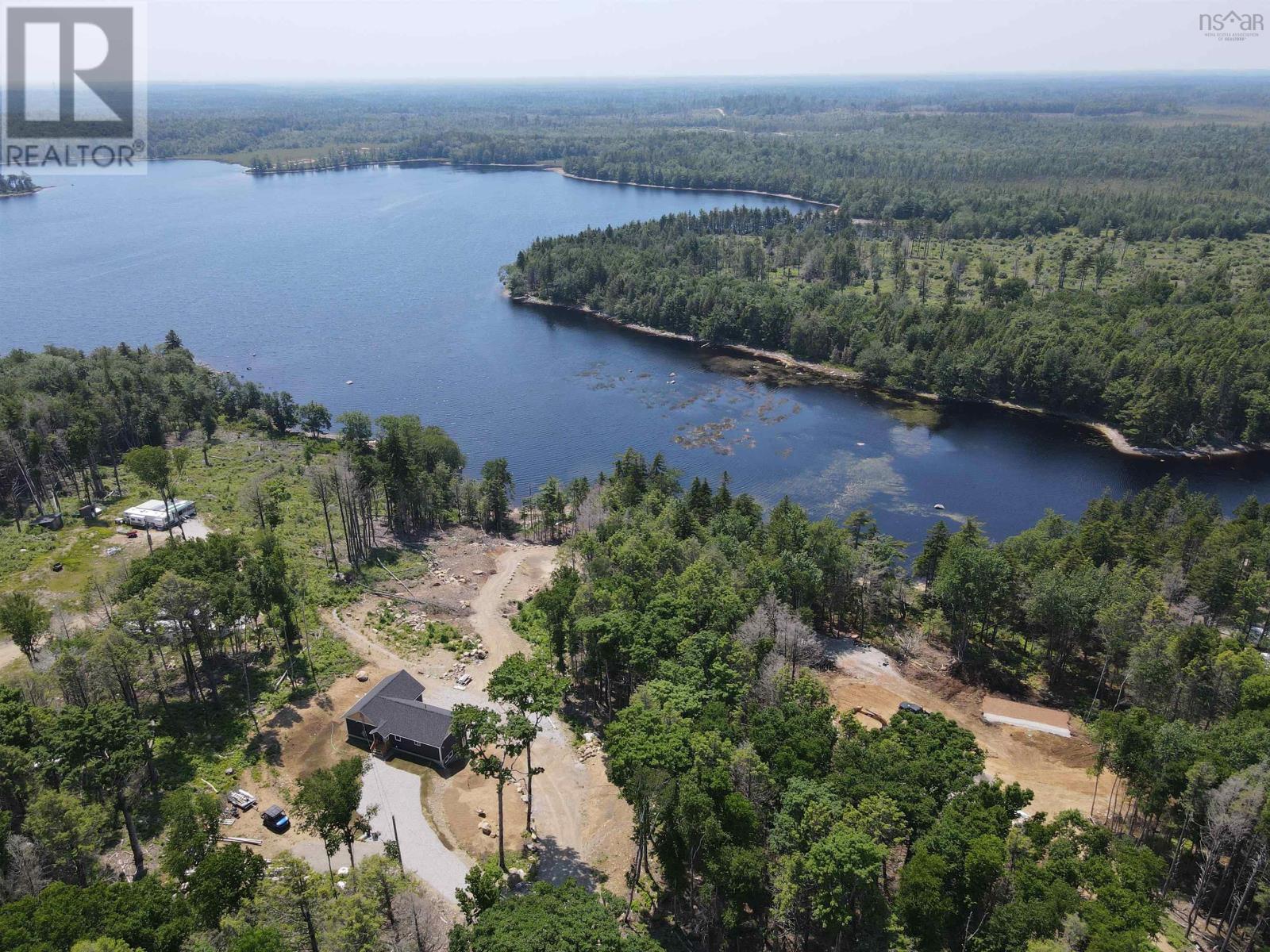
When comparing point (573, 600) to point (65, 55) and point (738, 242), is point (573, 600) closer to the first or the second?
point (65, 55)

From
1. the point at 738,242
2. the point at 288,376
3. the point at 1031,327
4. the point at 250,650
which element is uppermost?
the point at 738,242

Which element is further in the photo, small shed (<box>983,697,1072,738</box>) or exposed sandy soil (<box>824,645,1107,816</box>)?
small shed (<box>983,697,1072,738</box>)

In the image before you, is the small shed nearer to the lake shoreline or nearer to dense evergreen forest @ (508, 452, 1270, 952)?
dense evergreen forest @ (508, 452, 1270, 952)

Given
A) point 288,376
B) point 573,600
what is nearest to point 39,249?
point 288,376

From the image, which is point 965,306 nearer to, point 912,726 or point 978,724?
point 978,724

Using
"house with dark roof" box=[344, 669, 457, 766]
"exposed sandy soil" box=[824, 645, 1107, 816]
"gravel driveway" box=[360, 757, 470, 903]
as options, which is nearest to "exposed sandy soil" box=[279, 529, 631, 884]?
"gravel driveway" box=[360, 757, 470, 903]

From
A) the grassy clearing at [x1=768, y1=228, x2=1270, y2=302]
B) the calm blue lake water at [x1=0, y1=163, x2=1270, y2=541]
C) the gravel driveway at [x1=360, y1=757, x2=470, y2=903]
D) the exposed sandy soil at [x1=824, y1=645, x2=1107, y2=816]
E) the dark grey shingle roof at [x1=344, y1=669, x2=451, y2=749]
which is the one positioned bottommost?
the gravel driveway at [x1=360, y1=757, x2=470, y2=903]

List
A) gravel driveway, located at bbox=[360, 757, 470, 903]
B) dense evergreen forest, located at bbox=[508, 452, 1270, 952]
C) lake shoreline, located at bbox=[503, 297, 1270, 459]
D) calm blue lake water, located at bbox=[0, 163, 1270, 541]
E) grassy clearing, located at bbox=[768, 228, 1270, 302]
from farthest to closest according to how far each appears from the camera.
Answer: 1. grassy clearing, located at bbox=[768, 228, 1270, 302]
2. lake shoreline, located at bbox=[503, 297, 1270, 459]
3. calm blue lake water, located at bbox=[0, 163, 1270, 541]
4. gravel driveway, located at bbox=[360, 757, 470, 903]
5. dense evergreen forest, located at bbox=[508, 452, 1270, 952]
